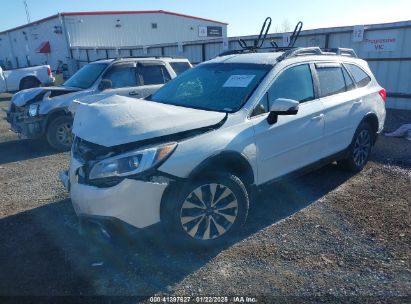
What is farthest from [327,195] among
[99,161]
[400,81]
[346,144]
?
[400,81]

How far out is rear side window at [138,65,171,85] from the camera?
293 inches

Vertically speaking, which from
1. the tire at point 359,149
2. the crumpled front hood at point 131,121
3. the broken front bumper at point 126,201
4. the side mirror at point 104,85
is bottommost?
the tire at point 359,149

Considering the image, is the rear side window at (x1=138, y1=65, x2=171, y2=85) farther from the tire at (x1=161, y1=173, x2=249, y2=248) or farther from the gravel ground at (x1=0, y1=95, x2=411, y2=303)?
the tire at (x1=161, y1=173, x2=249, y2=248)

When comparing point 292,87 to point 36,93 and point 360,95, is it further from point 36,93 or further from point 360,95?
point 36,93

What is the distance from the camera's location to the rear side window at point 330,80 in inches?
170

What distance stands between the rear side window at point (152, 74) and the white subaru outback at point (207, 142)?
3119 millimetres

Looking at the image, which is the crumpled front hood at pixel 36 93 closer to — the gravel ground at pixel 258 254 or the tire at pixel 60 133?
the tire at pixel 60 133

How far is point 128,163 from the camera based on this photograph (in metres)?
2.82

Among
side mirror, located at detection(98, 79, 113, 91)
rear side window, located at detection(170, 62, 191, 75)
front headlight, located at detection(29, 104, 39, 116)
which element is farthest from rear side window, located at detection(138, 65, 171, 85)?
front headlight, located at detection(29, 104, 39, 116)

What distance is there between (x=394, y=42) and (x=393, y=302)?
8.47 m

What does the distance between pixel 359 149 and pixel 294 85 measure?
1.91m

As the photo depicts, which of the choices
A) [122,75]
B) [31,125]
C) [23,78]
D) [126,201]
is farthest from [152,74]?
[23,78]

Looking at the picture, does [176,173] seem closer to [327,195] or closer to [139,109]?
[139,109]

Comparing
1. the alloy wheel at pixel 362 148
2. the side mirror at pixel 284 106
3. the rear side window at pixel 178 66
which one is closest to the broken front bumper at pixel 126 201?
the side mirror at pixel 284 106
